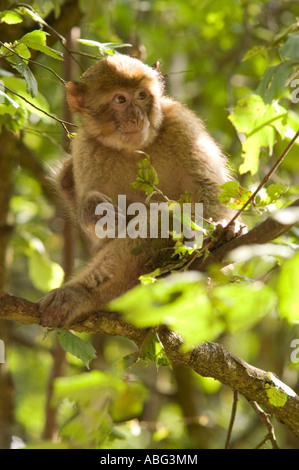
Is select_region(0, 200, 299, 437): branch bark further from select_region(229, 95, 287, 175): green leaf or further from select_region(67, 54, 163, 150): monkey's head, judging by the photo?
select_region(67, 54, 163, 150): monkey's head

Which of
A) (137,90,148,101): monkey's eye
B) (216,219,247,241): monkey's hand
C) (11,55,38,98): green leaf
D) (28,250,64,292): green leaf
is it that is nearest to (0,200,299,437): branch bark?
(216,219,247,241): monkey's hand

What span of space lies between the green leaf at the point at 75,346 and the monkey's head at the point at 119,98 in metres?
1.48

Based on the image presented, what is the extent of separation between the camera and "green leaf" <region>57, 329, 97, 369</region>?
147 inches

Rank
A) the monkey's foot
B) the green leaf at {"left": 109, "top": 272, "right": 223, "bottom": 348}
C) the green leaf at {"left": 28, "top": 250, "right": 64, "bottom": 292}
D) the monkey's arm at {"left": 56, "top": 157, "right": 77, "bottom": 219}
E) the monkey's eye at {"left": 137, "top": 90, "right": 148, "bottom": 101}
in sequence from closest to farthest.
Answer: the green leaf at {"left": 109, "top": 272, "right": 223, "bottom": 348}, the monkey's foot, the monkey's eye at {"left": 137, "top": 90, "right": 148, "bottom": 101}, the monkey's arm at {"left": 56, "top": 157, "right": 77, "bottom": 219}, the green leaf at {"left": 28, "top": 250, "right": 64, "bottom": 292}

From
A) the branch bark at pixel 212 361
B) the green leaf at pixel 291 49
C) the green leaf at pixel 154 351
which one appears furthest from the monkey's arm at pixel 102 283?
the green leaf at pixel 291 49

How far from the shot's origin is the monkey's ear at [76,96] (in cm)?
494

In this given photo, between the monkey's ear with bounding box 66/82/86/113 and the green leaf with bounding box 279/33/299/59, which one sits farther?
the monkey's ear with bounding box 66/82/86/113

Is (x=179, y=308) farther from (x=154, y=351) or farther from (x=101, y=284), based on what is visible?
(x=101, y=284)

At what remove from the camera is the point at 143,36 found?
7.83 m

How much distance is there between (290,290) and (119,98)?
3.44 m

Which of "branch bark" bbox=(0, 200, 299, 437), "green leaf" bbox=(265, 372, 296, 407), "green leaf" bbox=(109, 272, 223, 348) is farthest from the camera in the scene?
"branch bark" bbox=(0, 200, 299, 437)

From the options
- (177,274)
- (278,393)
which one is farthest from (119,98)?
(177,274)

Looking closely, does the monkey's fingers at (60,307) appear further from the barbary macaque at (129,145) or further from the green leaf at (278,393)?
the green leaf at (278,393)
